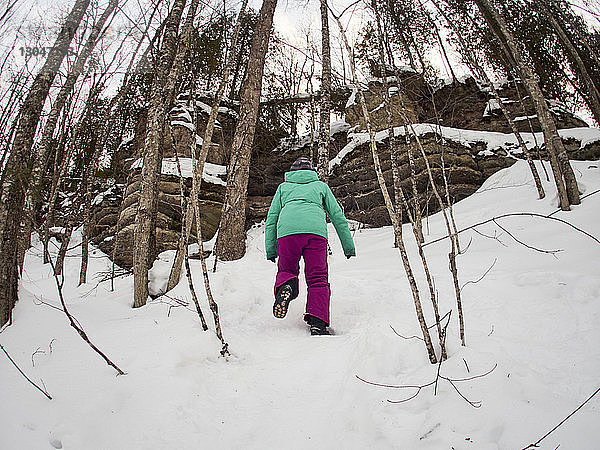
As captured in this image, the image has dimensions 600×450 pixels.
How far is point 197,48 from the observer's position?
1164 centimetres

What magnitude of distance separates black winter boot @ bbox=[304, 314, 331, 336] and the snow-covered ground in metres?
0.09

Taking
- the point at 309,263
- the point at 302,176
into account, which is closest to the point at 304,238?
the point at 309,263

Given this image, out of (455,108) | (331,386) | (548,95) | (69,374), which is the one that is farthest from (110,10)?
(548,95)

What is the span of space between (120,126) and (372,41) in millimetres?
8991

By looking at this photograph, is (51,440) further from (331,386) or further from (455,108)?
(455,108)

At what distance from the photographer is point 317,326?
10.1 feet

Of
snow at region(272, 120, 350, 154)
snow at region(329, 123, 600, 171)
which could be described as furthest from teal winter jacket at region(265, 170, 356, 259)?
snow at region(272, 120, 350, 154)

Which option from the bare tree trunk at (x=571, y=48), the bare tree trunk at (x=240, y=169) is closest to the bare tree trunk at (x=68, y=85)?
the bare tree trunk at (x=240, y=169)

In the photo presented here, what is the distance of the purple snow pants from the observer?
10.4ft

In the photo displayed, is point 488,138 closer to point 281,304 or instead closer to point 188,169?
point 188,169

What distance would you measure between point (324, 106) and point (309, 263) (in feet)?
15.5

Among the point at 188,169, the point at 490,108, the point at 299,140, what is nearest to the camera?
the point at 188,169

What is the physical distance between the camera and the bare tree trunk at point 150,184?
12.0ft

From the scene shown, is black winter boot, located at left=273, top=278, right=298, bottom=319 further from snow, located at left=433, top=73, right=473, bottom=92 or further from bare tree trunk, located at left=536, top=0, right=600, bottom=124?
snow, located at left=433, top=73, right=473, bottom=92
